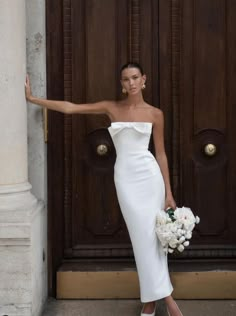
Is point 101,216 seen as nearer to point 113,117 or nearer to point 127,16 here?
point 113,117

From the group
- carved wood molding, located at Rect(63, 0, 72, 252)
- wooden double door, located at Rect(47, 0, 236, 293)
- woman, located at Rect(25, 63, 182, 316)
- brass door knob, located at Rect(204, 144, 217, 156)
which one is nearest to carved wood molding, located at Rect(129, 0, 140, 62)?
wooden double door, located at Rect(47, 0, 236, 293)

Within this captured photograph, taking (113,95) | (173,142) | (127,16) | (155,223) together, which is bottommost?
(155,223)

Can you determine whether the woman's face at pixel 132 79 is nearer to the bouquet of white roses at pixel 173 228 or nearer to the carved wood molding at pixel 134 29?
the carved wood molding at pixel 134 29

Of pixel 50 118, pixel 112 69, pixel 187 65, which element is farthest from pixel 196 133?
pixel 50 118

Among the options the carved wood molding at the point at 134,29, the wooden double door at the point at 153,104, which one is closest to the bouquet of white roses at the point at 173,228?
the wooden double door at the point at 153,104

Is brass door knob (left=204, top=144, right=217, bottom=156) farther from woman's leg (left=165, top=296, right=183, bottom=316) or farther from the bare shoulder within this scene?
woman's leg (left=165, top=296, right=183, bottom=316)

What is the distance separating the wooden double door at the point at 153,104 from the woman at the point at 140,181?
71 centimetres

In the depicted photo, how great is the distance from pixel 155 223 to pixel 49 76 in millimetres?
1580

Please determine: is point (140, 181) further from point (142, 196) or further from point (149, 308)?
point (149, 308)

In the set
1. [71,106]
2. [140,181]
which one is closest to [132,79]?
[71,106]

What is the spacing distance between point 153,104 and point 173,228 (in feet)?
4.29

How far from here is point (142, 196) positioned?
441 centimetres

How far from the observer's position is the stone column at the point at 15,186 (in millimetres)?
4309

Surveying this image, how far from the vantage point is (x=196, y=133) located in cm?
516
